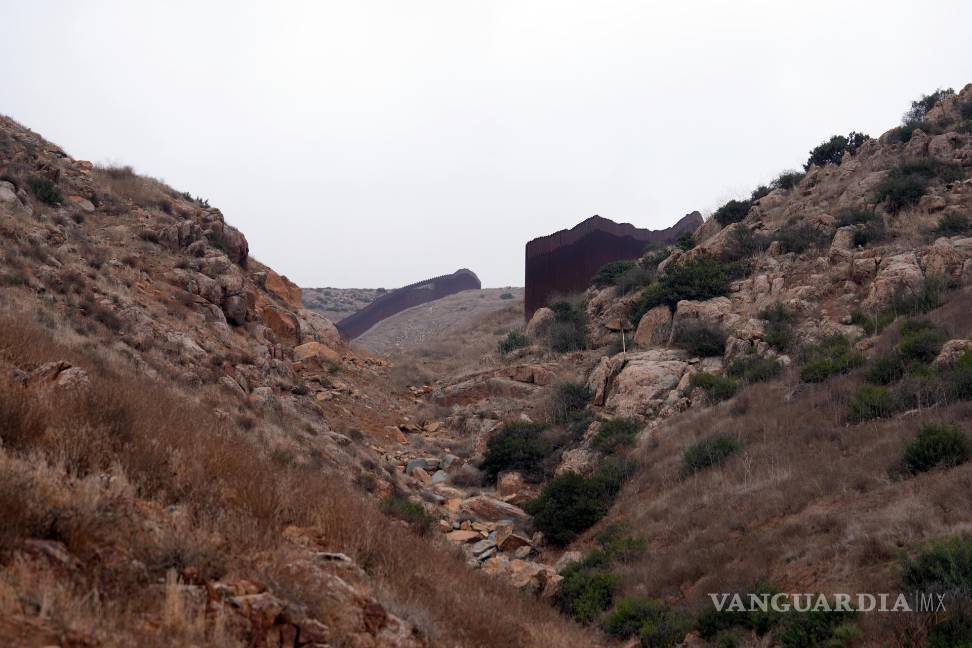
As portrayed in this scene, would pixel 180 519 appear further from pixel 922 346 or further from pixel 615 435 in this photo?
pixel 922 346

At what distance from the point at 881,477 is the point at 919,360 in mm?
4127

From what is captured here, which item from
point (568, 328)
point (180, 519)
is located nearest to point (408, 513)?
point (180, 519)

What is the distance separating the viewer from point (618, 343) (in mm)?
20812

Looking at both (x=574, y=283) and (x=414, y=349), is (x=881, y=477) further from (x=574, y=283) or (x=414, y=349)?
(x=414, y=349)

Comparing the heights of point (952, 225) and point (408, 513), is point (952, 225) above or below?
above

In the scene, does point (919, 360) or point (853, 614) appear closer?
point (853, 614)

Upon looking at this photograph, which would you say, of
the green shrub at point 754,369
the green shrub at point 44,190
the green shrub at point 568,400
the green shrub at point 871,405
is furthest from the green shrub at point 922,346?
the green shrub at point 44,190

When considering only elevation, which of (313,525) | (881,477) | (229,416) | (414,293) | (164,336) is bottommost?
(881,477)

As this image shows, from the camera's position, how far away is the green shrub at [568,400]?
17.2 meters

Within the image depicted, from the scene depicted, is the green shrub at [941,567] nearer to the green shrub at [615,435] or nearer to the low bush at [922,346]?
the low bush at [922,346]

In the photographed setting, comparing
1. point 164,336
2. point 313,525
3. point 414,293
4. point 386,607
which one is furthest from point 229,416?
point 414,293

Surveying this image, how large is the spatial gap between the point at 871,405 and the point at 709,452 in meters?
2.65

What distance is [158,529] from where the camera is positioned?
4258 millimetres

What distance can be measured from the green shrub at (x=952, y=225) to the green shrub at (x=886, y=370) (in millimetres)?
7737
